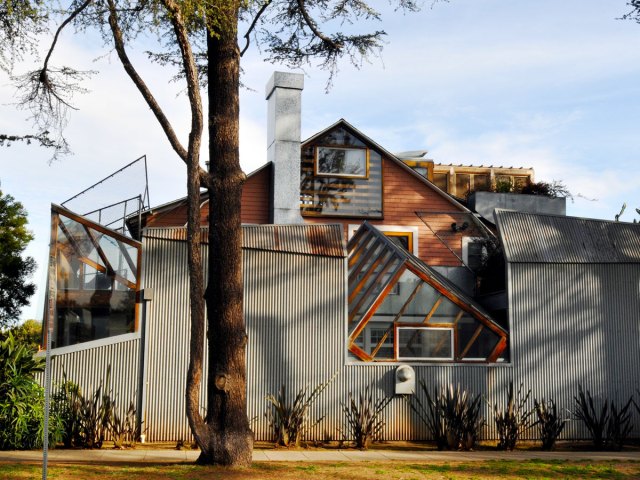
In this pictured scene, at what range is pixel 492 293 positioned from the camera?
1805 centimetres

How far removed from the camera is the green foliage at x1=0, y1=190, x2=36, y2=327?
32750mm

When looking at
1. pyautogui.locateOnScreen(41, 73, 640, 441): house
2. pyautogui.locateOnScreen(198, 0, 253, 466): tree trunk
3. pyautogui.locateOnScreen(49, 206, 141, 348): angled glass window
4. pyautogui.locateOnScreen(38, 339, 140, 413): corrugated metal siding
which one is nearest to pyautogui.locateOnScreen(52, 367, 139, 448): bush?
pyautogui.locateOnScreen(38, 339, 140, 413): corrugated metal siding

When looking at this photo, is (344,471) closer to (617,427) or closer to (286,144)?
(617,427)

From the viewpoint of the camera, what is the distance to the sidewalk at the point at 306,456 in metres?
11.8

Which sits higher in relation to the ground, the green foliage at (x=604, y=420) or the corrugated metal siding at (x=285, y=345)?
the corrugated metal siding at (x=285, y=345)

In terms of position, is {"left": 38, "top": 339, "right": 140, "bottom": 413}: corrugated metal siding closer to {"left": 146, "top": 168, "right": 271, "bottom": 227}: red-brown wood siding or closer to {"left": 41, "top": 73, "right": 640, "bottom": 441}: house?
{"left": 41, "top": 73, "right": 640, "bottom": 441}: house

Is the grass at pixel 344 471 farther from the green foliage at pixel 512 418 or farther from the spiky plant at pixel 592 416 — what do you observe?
the spiky plant at pixel 592 416

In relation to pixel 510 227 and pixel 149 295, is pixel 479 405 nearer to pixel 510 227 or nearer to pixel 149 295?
pixel 510 227

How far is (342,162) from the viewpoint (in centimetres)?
2377

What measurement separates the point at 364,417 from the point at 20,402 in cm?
587

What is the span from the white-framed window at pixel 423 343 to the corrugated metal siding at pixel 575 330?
141 cm

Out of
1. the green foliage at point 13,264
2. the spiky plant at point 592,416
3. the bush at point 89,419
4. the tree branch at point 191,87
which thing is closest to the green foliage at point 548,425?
the spiky plant at point 592,416

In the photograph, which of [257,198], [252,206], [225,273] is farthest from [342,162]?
[225,273]

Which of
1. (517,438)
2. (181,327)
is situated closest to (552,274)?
(517,438)
